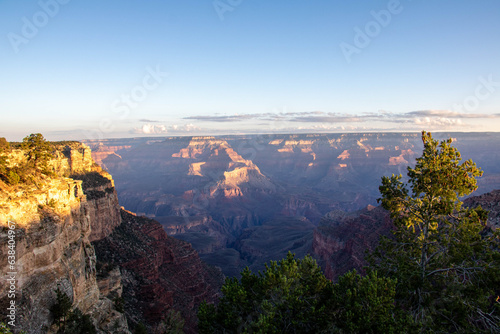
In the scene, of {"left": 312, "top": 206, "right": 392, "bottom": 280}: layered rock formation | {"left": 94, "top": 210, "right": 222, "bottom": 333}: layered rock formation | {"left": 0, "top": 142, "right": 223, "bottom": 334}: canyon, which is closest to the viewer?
{"left": 0, "top": 142, "right": 223, "bottom": 334}: canyon

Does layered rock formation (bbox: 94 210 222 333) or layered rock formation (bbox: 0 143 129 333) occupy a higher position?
layered rock formation (bbox: 0 143 129 333)

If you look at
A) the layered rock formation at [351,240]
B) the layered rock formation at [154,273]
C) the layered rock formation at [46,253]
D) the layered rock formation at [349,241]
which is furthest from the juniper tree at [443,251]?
the layered rock formation at [349,241]

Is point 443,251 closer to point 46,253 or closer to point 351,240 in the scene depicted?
point 46,253

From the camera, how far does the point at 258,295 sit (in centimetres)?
1664

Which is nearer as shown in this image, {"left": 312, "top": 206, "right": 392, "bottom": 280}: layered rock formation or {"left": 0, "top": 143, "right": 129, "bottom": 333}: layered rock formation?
{"left": 0, "top": 143, "right": 129, "bottom": 333}: layered rock formation

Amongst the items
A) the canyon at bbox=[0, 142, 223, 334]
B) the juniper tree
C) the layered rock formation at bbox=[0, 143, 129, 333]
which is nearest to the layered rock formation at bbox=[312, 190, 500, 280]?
the juniper tree

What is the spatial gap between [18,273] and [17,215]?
2.62m

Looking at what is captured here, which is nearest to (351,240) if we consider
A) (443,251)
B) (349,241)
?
(349,241)

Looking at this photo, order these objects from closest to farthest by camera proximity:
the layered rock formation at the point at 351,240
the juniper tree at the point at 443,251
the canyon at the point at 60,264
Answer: the canyon at the point at 60,264
the juniper tree at the point at 443,251
the layered rock formation at the point at 351,240

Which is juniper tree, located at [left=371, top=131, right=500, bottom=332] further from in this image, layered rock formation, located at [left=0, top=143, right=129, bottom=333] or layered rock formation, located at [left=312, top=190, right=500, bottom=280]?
layered rock formation, located at [left=312, top=190, right=500, bottom=280]

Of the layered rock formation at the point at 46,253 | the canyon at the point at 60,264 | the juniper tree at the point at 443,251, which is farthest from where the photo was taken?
the juniper tree at the point at 443,251

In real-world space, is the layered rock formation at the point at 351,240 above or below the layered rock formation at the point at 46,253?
below

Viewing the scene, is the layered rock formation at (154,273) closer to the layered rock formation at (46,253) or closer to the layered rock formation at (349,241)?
the layered rock formation at (46,253)

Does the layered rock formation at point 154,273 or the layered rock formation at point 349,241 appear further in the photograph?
the layered rock formation at point 349,241
